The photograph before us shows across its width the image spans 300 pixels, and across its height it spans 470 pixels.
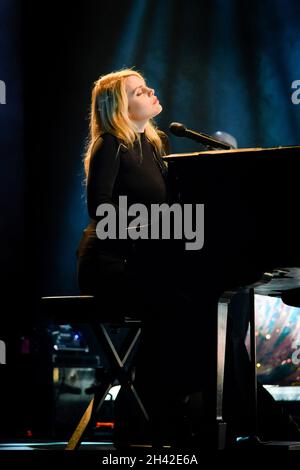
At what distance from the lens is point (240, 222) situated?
2334 millimetres

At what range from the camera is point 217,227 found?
2354mm

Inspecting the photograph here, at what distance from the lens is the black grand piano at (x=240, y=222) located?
7.48ft

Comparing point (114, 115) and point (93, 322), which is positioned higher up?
point (114, 115)

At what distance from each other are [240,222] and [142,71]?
4095mm

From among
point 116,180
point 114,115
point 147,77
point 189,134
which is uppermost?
point 147,77

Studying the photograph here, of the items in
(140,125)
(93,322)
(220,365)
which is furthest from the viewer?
Answer: (140,125)

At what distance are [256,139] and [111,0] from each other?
173cm

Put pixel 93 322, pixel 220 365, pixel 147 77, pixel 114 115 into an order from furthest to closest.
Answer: pixel 147 77
pixel 114 115
pixel 93 322
pixel 220 365

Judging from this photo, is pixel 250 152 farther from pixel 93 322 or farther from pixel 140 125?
pixel 93 322

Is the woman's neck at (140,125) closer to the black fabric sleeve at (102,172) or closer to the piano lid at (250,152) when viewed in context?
the black fabric sleeve at (102,172)

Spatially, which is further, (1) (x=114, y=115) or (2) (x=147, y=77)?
(2) (x=147, y=77)

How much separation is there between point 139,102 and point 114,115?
0.46 feet

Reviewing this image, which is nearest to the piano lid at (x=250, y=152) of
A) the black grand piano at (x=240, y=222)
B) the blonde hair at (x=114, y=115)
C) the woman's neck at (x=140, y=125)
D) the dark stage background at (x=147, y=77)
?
the black grand piano at (x=240, y=222)

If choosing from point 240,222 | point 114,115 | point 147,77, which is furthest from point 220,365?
point 147,77
